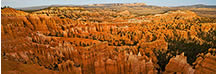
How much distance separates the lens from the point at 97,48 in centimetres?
1516

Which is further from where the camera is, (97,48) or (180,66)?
(97,48)

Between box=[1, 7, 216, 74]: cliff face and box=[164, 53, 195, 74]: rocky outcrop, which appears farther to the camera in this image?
box=[1, 7, 216, 74]: cliff face

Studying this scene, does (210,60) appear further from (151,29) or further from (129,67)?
(151,29)

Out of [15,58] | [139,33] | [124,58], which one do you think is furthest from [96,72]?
[139,33]

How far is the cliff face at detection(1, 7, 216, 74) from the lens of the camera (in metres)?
11.1

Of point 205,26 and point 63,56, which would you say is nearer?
point 63,56

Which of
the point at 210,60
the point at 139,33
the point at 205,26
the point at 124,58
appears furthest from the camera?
the point at 205,26

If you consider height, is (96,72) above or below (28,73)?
below

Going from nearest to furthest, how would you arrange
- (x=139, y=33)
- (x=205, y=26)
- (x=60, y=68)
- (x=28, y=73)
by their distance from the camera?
1. (x=28, y=73)
2. (x=60, y=68)
3. (x=139, y=33)
4. (x=205, y=26)

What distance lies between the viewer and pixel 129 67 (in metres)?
11.4

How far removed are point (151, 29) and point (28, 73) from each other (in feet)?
78.0

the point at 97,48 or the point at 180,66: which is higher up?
the point at 97,48

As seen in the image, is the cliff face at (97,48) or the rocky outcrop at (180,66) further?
the cliff face at (97,48)

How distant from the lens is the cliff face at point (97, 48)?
11055 millimetres
